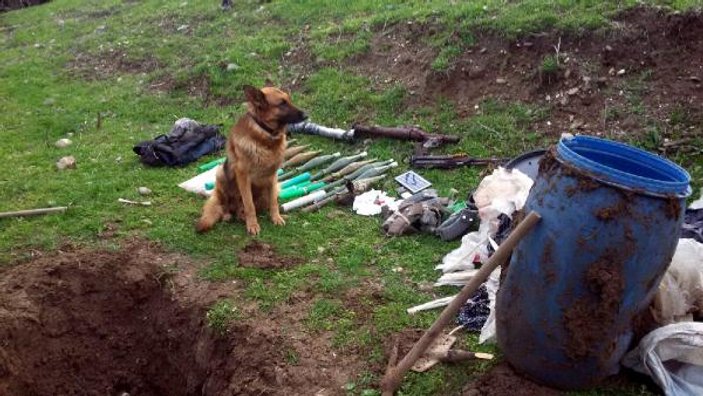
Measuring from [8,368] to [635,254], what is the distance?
15.4ft

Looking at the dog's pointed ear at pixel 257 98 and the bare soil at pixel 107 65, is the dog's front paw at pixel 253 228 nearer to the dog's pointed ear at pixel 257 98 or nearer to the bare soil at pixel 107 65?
the dog's pointed ear at pixel 257 98

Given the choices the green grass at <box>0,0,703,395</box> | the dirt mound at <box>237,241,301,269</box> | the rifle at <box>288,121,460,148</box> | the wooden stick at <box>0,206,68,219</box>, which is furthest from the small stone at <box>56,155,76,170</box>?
the dirt mound at <box>237,241,301,269</box>

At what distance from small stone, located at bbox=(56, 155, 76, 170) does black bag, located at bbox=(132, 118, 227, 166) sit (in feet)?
2.70

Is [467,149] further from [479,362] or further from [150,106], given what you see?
[150,106]

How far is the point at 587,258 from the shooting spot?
10.6 ft

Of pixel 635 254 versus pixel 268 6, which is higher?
pixel 635 254

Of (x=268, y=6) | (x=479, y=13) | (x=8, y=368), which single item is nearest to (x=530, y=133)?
(x=479, y=13)

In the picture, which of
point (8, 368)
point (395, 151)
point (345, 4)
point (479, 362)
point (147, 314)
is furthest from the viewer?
point (345, 4)

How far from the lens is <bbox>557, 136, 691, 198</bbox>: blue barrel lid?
3125mm

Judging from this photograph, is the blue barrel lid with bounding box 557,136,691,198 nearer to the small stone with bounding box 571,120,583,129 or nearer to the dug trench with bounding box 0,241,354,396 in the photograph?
the dug trench with bounding box 0,241,354,396

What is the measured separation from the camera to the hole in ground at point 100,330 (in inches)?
202

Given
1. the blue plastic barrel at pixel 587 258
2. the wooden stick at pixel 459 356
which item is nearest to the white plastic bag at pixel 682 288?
the blue plastic barrel at pixel 587 258

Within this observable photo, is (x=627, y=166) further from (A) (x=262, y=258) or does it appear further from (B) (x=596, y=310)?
(A) (x=262, y=258)

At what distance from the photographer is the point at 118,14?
1703 centimetres
